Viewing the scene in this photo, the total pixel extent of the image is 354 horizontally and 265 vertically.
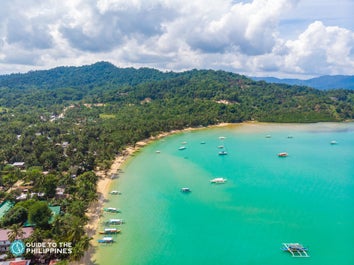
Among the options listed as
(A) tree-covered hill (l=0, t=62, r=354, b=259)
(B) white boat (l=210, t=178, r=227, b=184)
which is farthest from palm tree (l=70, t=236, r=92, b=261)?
(B) white boat (l=210, t=178, r=227, b=184)

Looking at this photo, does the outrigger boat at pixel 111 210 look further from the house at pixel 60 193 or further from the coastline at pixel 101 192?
the house at pixel 60 193

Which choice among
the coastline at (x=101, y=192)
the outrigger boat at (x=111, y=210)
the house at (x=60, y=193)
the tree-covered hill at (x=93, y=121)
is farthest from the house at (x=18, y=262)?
the house at (x=60, y=193)

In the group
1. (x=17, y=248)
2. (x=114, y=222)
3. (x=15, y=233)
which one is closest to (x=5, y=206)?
(x=15, y=233)

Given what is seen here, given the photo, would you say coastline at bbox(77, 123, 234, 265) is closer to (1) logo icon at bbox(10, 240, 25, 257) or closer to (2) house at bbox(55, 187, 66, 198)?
(2) house at bbox(55, 187, 66, 198)

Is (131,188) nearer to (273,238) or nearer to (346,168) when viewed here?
(273,238)

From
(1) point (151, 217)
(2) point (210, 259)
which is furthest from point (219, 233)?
(1) point (151, 217)

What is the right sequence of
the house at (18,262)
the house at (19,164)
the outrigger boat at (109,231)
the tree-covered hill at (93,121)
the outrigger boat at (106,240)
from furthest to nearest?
the house at (19,164) → the tree-covered hill at (93,121) → the outrigger boat at (109,231) → the outrigger boat at (106,240) → the house at (18,262)
